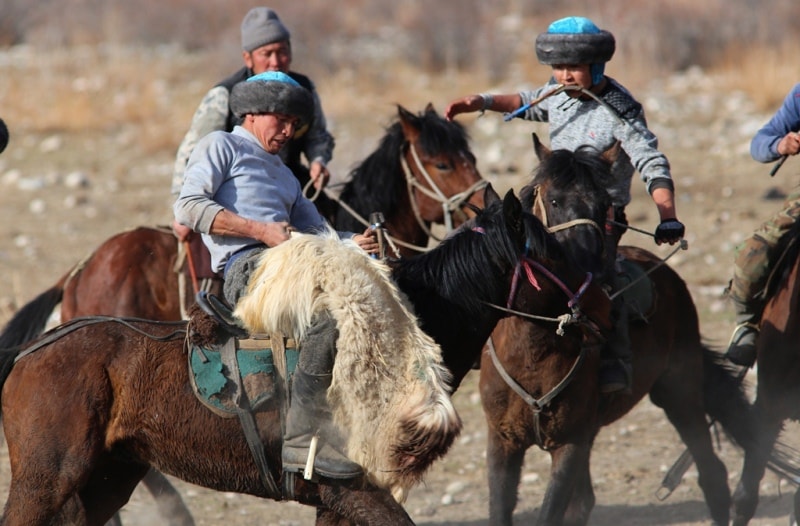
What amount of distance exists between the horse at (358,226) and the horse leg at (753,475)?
2.13 metres

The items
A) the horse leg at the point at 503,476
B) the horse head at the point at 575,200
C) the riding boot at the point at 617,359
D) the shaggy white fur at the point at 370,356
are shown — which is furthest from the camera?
the riding boot at the point at 617,359

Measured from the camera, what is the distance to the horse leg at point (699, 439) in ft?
20.5

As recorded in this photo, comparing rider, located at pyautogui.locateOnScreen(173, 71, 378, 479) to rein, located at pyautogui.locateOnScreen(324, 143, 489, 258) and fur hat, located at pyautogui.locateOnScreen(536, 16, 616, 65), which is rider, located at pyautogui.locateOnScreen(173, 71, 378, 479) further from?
rein, located at pyautogui.locateOnScreen(324, 143, 489, 258)

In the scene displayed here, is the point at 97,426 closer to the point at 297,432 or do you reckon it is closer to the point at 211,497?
the point at 297,432

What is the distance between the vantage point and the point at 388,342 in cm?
411

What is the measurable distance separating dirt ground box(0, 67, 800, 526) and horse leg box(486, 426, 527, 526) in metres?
1.05

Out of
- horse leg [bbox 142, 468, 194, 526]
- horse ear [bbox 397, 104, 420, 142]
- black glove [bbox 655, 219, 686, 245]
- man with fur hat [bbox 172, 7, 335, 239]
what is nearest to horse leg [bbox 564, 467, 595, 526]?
black glove [bbox 655, 219, 686, 245]

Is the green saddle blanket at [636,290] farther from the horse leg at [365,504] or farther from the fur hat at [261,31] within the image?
the fur hat at [261,31]

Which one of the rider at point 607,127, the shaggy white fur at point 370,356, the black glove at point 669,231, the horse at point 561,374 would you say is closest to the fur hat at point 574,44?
the rider at point 607,127

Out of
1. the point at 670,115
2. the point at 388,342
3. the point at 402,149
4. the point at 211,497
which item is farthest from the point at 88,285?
→ the point at 670,115

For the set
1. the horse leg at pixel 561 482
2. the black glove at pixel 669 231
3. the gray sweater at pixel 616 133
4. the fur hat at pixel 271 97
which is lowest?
the horse leg at pixel 561 482

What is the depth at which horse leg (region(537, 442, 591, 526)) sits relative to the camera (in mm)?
5258

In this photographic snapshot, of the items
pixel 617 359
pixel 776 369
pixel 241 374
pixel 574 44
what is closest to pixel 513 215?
pixel 241 374

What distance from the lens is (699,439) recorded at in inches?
249
